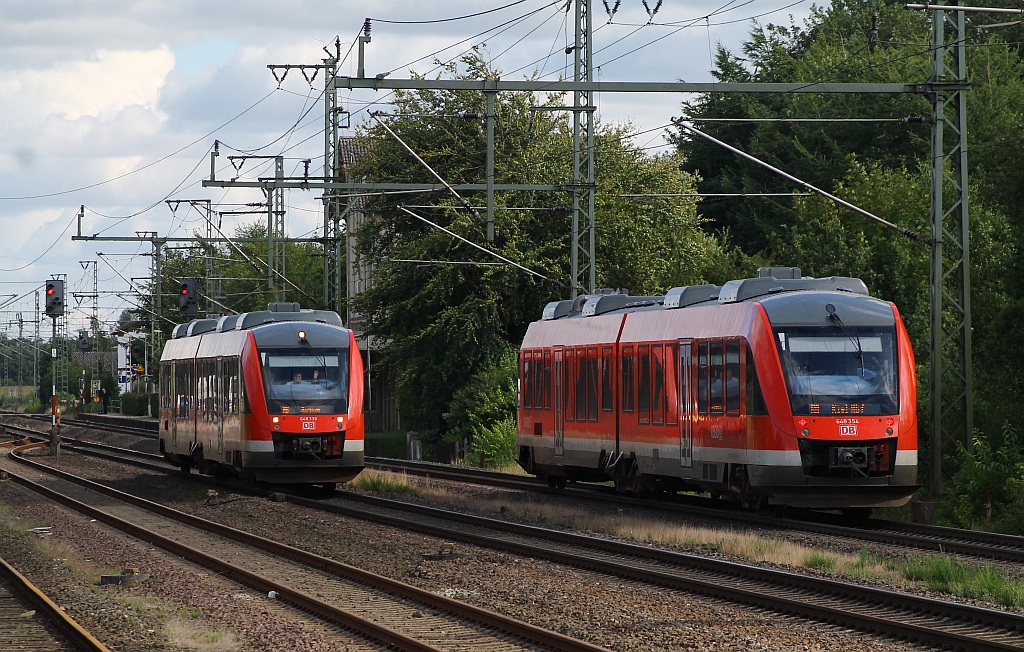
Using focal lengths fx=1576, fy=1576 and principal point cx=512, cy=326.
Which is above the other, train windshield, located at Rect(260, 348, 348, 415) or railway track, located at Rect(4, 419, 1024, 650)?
train windshield, located at Rect(260, 348, 348, 415)

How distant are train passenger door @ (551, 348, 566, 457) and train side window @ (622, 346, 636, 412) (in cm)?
307

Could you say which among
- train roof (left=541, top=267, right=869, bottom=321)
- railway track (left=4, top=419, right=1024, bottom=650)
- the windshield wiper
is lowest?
railway track (left=4, top=419, right=1024, bottom=650)

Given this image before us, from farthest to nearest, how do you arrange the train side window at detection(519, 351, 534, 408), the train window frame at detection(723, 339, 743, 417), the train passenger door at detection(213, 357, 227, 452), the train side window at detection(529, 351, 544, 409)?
1. the train side window at detection(519, 351, 534, 408)
2. the train passenger door at detection(213, 357, 227, 452)
3. the train side window at detection(529, 351, 544, 409)
4. the train window frame at detection(723, 339, 743, 417)

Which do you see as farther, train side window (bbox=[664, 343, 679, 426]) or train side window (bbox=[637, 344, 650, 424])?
train side window (bbox=[637, 344, 650, 424])

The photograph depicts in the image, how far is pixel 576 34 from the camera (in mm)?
35688

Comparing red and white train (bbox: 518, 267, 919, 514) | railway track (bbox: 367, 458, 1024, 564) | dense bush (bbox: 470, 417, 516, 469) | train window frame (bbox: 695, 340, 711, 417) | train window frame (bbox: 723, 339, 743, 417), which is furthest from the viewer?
dense bush (bbox: 470, 417, 516, 469)

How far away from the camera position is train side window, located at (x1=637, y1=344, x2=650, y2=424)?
82.5 ft

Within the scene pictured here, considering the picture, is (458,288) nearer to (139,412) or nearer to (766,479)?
(766,479)

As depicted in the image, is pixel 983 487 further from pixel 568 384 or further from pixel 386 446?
pixel 386 446

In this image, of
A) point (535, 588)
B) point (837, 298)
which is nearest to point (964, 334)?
point (837, 298)

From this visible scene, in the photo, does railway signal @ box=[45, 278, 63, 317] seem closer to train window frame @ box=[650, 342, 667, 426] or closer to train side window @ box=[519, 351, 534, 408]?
train side window @ box=[519, 351, 534, 408]

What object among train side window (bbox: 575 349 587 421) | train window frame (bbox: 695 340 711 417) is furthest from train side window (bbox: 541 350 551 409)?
train window frame (bbox: 695 340 711 417)

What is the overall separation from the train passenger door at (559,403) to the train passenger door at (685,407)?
546cm

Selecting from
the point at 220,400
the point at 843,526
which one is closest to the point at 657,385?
the point at 843,526
